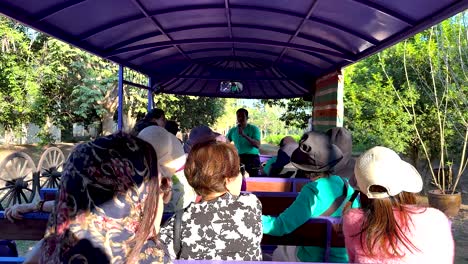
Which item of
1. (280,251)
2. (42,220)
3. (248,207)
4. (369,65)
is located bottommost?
(280,251)

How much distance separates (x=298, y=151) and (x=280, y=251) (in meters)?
0.65

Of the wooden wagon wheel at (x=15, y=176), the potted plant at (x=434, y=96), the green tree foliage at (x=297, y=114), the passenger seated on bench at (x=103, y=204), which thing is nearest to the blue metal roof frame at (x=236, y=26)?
the wooden wagon wheel at (x=15, y=176)

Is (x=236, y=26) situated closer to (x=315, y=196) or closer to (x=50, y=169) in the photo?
(x=315, y=196)

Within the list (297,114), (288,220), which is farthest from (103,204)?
(297,114)

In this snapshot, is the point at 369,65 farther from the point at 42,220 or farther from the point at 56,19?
the point at 42,220

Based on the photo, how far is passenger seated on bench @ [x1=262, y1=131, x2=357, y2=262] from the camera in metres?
2.24

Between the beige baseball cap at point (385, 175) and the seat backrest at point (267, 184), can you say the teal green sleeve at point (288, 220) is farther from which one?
the seat backrest at point (267, 184)

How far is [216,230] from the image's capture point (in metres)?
1.83

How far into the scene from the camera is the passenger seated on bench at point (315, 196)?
2.24 meters

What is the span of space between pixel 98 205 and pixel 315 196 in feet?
4.86

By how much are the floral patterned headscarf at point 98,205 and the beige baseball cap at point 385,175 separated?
98cm

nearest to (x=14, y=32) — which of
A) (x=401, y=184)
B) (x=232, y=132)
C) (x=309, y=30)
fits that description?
(x=232, y=132)

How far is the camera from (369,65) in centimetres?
1559

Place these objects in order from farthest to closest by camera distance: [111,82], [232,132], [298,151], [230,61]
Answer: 1. [111,82]
2. [230,61]
3. [232,132]
4. [298,151]
